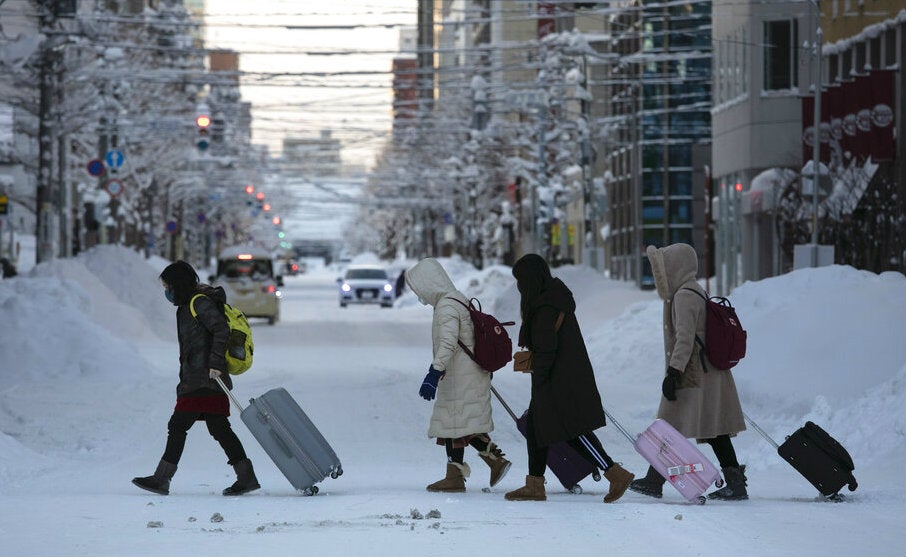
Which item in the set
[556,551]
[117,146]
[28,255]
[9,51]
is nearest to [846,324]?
[556,551]

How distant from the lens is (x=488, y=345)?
12219mm

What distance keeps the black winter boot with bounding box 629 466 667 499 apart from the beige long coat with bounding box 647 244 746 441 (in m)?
0.33

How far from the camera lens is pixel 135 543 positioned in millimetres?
9508

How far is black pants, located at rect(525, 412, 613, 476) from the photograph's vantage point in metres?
12.0

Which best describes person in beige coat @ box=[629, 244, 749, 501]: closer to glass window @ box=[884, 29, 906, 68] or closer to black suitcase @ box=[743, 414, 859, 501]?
black suitcase @ box=[743, 414, 859, 501]

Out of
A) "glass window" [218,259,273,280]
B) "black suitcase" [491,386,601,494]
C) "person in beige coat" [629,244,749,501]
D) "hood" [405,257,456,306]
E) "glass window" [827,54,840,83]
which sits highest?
"glass window" [827,54,840,83]

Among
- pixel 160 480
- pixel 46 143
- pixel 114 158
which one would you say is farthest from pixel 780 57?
pixel 160 480

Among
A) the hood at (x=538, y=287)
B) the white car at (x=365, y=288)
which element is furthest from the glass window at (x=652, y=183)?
the hood at (x=538, y=287)

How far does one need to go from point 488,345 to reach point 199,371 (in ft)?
6.16

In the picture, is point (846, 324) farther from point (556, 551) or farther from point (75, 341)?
point (556, 551)

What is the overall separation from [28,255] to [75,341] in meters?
58.7

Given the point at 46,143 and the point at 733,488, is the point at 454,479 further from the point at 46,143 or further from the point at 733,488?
the point at 46,143

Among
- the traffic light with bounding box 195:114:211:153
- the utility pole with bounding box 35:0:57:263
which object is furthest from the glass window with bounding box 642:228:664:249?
the traffic light with bounding box 195:114:211:153

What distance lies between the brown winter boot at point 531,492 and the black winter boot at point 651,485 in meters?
0.65
